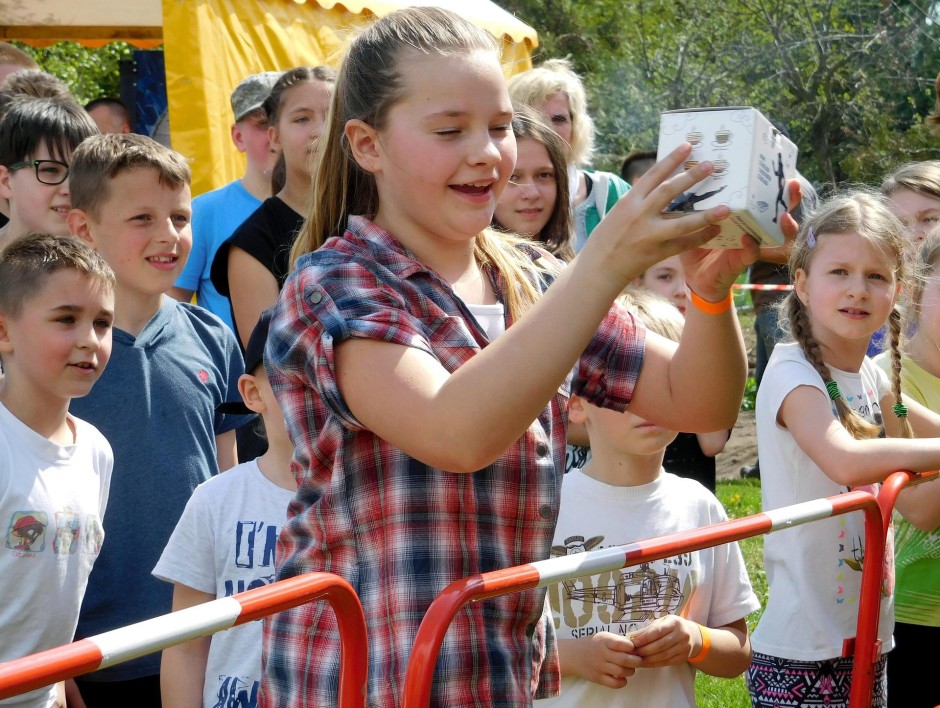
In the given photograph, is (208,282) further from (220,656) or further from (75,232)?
(220,656)

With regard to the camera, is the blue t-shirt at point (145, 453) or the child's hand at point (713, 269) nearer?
the child's hand at point (713, 269)

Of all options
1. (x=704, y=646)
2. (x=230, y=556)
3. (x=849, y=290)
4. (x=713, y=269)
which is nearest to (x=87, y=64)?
(x=849, y=290)

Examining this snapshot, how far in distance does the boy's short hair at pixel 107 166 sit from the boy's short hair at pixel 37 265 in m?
0.46

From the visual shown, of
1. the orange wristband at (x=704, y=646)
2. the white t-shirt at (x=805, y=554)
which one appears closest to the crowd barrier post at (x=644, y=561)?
the white t-shirt at (x=805, y=554)

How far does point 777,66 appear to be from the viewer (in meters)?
17.2

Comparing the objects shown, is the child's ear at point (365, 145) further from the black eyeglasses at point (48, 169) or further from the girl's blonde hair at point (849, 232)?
the black eyeglasses at point (48, 169)

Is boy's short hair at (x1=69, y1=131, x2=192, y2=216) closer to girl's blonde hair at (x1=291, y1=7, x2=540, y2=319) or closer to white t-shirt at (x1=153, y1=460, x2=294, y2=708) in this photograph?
white t-shirt at (x1=153, y1=460, x2=294, y2=708)

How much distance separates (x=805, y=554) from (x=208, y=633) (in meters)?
1.97

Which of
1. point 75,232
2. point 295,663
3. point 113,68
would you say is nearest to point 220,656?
point 295,663

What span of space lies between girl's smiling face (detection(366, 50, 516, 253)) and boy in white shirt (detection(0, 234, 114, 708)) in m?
1.37

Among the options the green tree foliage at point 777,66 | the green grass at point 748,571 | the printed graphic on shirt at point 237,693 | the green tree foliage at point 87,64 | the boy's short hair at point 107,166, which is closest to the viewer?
the printed graphic on shirt at point 237,693

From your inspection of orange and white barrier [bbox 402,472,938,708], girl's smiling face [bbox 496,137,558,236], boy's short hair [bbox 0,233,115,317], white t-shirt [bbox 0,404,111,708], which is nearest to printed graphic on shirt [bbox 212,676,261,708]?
white t-shirt [bbox 0,404,111,708]

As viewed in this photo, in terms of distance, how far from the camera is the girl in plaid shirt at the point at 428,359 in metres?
1.51

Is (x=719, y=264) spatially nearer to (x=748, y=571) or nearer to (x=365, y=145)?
(x=365, y=145)
